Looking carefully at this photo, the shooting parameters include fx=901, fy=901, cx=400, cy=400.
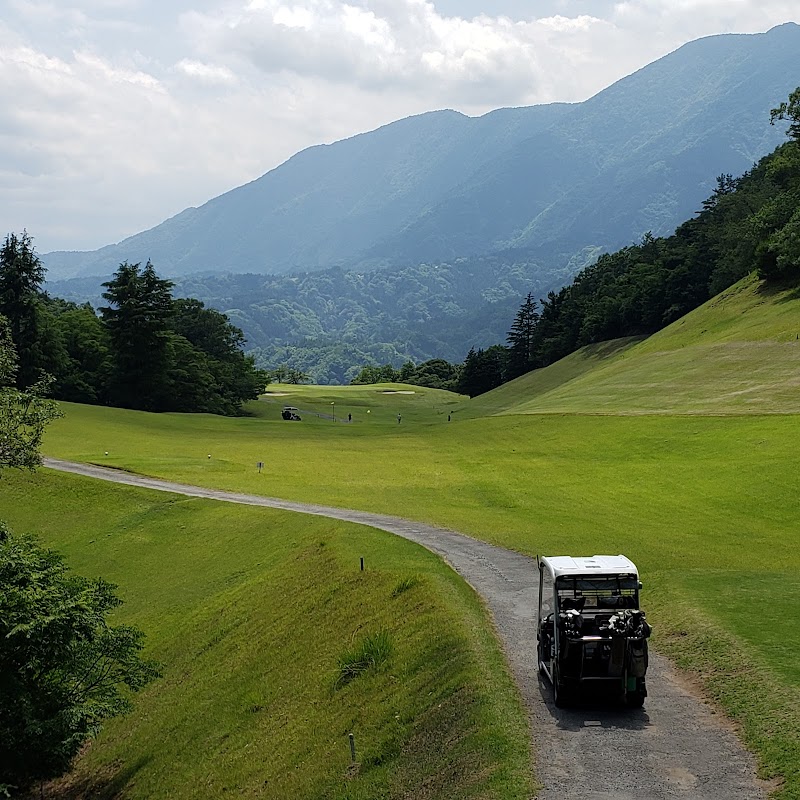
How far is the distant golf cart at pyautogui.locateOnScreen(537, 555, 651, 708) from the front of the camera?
16.1m

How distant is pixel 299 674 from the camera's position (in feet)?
76.2

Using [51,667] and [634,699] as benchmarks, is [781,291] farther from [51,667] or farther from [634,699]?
[51,667]

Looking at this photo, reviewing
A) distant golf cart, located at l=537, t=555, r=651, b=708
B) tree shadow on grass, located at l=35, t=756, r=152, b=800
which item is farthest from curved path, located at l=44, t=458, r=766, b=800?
tree shadow on grass, located at l=35, t=756, r=152, b=800

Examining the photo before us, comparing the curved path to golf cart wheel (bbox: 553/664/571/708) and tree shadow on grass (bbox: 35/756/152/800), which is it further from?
tree shadow on grass (bbox: 35/756/152/800)

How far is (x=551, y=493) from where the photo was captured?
1718 inches

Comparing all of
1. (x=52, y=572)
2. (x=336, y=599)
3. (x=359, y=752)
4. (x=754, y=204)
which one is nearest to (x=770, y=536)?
(x=336, y=599)

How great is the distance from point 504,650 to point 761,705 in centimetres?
Result: 573

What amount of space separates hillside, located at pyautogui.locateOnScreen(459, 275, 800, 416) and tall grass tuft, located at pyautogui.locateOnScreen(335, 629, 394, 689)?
141ft

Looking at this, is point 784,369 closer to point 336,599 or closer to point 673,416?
point 673,416

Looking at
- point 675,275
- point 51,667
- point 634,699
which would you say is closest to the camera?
point 634,699

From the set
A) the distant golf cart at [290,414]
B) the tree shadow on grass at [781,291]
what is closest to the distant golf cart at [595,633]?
the tree shadow on grass at [781,291]

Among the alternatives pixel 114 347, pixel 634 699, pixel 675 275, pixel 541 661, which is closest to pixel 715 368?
pixel 675 275

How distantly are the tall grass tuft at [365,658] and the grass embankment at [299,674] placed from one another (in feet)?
0.19

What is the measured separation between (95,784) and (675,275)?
388ft
